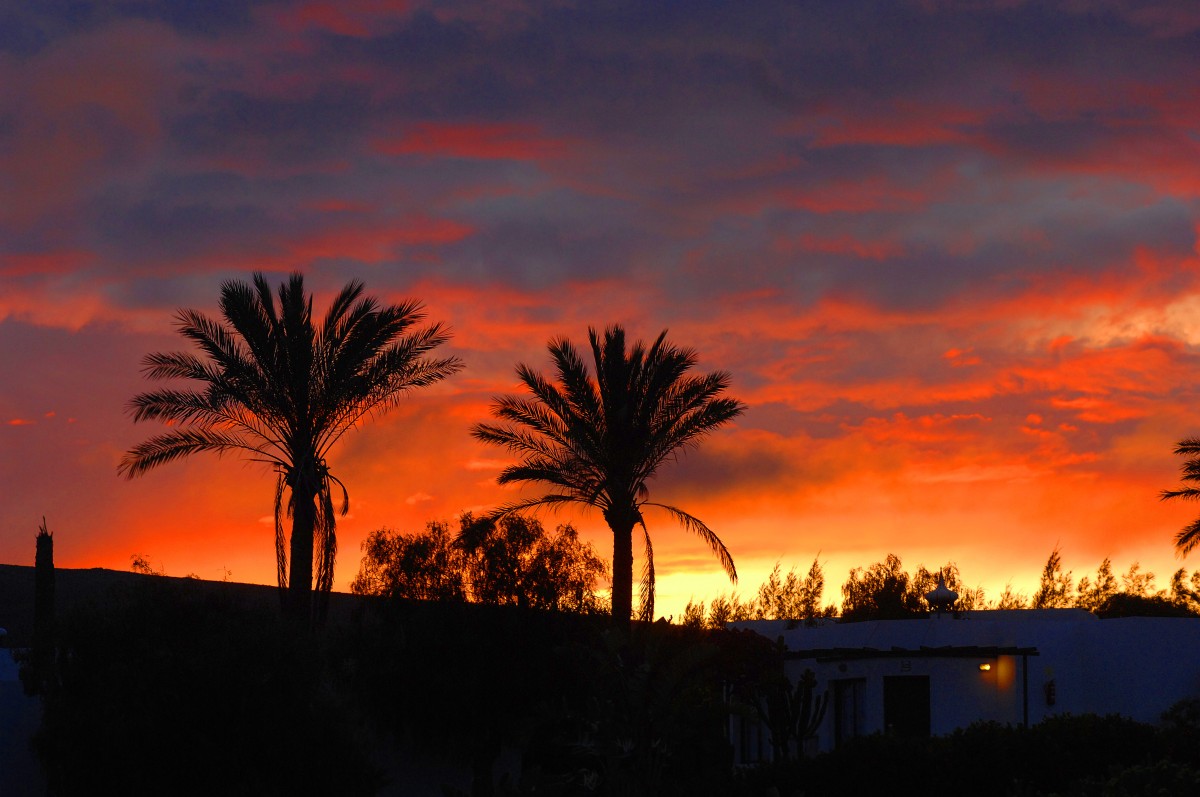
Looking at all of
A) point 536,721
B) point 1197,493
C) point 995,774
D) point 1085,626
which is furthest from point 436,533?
point 1197,493

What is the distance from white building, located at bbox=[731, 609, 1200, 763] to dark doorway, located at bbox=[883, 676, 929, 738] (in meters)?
0.03

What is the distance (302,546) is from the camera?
2586cm

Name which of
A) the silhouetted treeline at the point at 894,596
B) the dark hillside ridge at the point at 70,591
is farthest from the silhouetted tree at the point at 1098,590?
the dark hillside ridge at the point at 70,591

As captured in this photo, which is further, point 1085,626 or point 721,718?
point 1085,626

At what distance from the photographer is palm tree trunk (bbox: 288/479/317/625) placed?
2561 centimetres

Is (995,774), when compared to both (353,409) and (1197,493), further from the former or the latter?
(1197,493)

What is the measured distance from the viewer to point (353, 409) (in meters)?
26.6

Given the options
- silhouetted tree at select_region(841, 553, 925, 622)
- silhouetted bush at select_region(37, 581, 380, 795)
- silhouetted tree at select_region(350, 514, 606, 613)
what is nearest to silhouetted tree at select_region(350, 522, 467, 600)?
silhouetted tree at select_region(350, 514, 606, 613)

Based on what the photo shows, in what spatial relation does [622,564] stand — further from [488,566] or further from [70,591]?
[70,591]

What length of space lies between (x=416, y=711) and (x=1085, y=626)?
61.7ft

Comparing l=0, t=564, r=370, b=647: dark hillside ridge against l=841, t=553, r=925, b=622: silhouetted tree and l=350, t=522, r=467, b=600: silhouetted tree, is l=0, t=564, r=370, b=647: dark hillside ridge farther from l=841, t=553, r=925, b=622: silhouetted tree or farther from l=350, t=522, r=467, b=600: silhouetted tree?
l=841, t=553, r=925, b=622: silhouetted tree

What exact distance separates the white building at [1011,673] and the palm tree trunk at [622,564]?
5.94 metres

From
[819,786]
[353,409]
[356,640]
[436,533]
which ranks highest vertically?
[353,409]

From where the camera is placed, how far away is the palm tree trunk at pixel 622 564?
2817 centimetres
